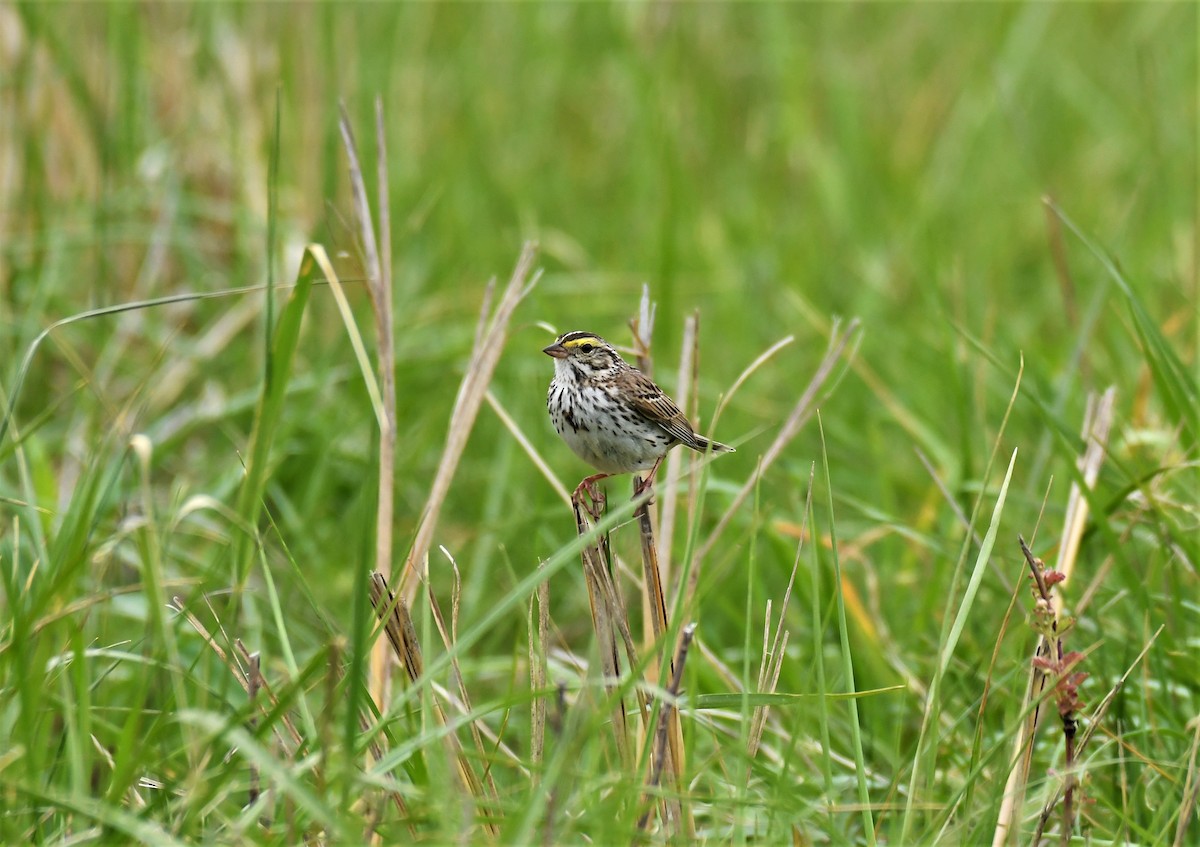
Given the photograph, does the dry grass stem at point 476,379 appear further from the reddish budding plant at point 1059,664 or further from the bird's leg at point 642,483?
the reddish budding plant at point 1059,664

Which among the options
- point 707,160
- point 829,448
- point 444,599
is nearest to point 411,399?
point 444,599

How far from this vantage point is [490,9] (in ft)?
33.4

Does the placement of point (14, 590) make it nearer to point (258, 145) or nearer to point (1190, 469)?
point (1190, 469)

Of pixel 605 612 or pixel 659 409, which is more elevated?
pixel 659 409

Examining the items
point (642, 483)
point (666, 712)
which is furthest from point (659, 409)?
point (666, 712)

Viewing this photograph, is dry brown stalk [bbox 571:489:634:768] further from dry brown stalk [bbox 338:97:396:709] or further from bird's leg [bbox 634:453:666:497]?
dry brown stalk [bbox 338:97:396:709]

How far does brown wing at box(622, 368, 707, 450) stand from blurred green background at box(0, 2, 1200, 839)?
13.8 inches

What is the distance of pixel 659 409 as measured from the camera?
14.0 feet

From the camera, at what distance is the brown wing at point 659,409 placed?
4.26 metres

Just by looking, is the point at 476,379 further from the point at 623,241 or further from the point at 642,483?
the point at 623,241

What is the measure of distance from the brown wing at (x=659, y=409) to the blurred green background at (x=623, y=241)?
35 centimetres

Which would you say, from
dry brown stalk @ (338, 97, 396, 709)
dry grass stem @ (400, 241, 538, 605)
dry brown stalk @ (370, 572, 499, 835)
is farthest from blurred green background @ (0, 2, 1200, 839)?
dry brown stalk @ (370, 572, 499, 835)

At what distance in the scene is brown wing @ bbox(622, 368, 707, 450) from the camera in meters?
4.26

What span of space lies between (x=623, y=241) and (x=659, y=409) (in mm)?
4175
